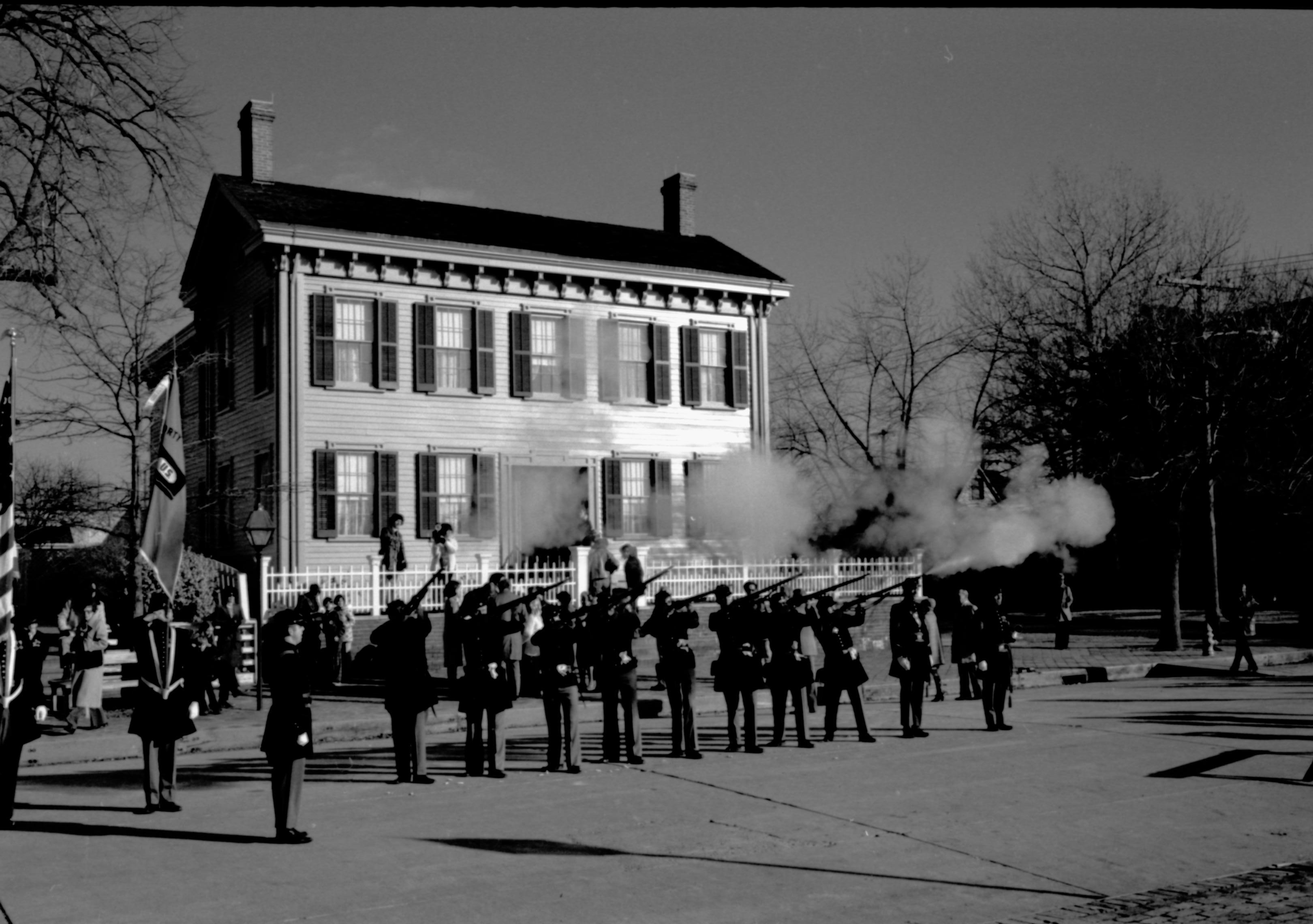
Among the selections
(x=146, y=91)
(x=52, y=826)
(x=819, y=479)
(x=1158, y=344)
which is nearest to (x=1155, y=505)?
(x=1158, y=344)

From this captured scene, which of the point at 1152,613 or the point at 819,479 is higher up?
the point at 819,479

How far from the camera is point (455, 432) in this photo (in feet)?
89.0

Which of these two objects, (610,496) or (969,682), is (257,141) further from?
(969,682)

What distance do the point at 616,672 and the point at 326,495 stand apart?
44.3ft

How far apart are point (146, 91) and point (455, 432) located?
A: 41.6 ft

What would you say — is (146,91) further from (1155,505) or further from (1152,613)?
(1152,613)

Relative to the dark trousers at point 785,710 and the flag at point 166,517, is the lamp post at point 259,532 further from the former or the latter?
the dark trousers at point 785,710

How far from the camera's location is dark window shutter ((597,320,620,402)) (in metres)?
28.7

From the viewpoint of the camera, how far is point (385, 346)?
2628 centimetres

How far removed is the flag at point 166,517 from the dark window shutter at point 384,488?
991 cm

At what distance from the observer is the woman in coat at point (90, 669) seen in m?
15.9

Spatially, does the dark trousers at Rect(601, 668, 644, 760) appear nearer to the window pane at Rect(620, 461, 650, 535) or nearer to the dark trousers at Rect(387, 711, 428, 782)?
the dark trousers at Rect(387, 711, 428, 782)

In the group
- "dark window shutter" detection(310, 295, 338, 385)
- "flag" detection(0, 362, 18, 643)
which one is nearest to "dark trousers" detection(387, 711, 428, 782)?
"flag" detection(0, 362, 18, 643)

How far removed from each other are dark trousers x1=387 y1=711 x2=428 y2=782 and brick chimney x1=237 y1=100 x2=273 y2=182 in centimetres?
1926
